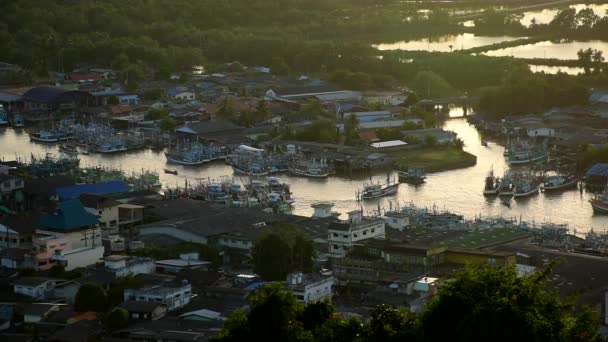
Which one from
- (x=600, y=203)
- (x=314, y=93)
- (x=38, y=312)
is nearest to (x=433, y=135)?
(x=600, y=203)

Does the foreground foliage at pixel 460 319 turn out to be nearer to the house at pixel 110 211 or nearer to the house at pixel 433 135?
the house at pixel 110 211

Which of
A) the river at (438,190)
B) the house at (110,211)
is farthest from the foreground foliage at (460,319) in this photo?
the river at (438,190)

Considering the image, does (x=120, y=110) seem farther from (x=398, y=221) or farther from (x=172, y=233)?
(x=398, y=221)

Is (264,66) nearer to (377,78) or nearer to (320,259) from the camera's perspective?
(377,78)

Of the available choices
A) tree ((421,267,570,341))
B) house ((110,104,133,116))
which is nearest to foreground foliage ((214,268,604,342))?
tree ((421,267,570,341))

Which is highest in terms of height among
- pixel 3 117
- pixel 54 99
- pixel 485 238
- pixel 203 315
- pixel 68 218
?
pixel 68 218

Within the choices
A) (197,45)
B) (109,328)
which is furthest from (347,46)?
(109,328)

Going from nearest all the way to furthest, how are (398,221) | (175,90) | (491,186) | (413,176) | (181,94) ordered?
(398,221) < (491,186) < (413,176) < (181,94) < (175,90)
